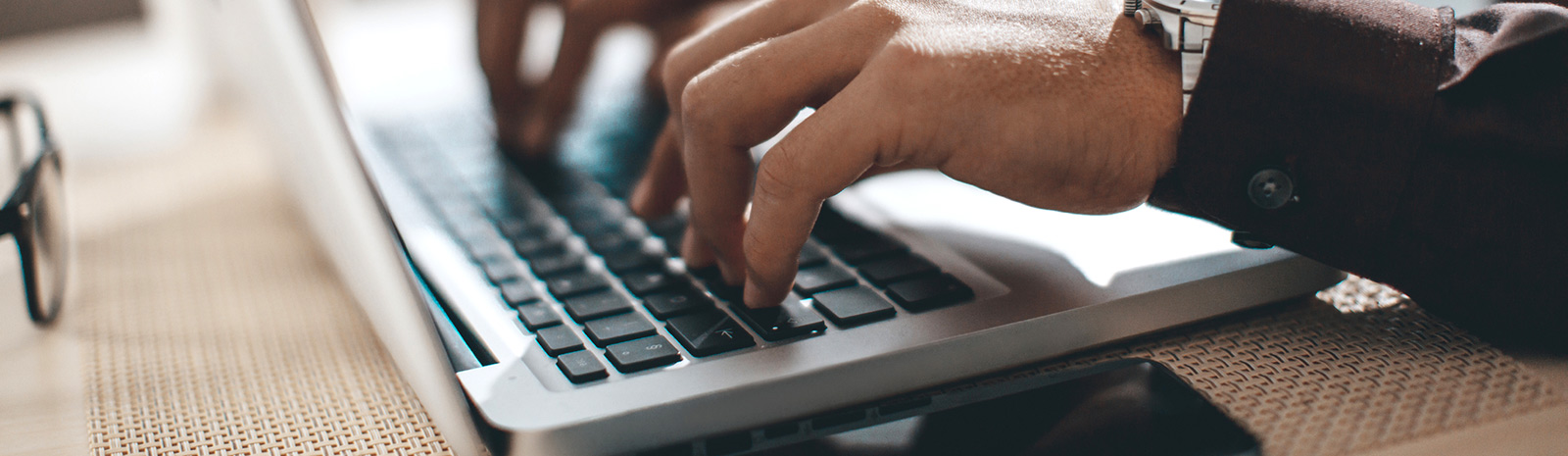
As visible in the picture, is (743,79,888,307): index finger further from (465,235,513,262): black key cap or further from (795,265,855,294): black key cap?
(465,235,513,262): black key cap

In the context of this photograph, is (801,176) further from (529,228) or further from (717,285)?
(529,228)

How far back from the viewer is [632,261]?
1.38 feet

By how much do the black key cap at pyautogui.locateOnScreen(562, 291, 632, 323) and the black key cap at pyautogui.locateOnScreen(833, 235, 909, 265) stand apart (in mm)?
92

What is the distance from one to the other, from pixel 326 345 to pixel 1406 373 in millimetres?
399

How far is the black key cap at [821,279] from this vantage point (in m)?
0.37

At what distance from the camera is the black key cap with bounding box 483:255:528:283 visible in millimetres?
404

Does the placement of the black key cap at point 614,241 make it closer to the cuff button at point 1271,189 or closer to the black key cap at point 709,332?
the black key cap at point 709,332

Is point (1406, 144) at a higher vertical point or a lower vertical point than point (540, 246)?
higher

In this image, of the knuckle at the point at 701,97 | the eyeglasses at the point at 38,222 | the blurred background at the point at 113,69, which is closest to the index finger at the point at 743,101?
the knuckle at the point at 701,97

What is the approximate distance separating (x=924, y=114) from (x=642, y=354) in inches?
5.2

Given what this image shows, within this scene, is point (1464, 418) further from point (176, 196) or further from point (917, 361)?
point (176, 196)

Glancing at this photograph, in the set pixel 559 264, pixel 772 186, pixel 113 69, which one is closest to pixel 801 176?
pixel 772 186

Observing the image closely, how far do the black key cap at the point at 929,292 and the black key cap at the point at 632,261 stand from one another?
4.2 inches

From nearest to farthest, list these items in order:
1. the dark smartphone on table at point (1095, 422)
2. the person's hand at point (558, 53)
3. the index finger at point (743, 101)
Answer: the dark smartphone on table at point (1095, 422) → the index finger at point (743, 101) → the person's hand at point (558, 53)
